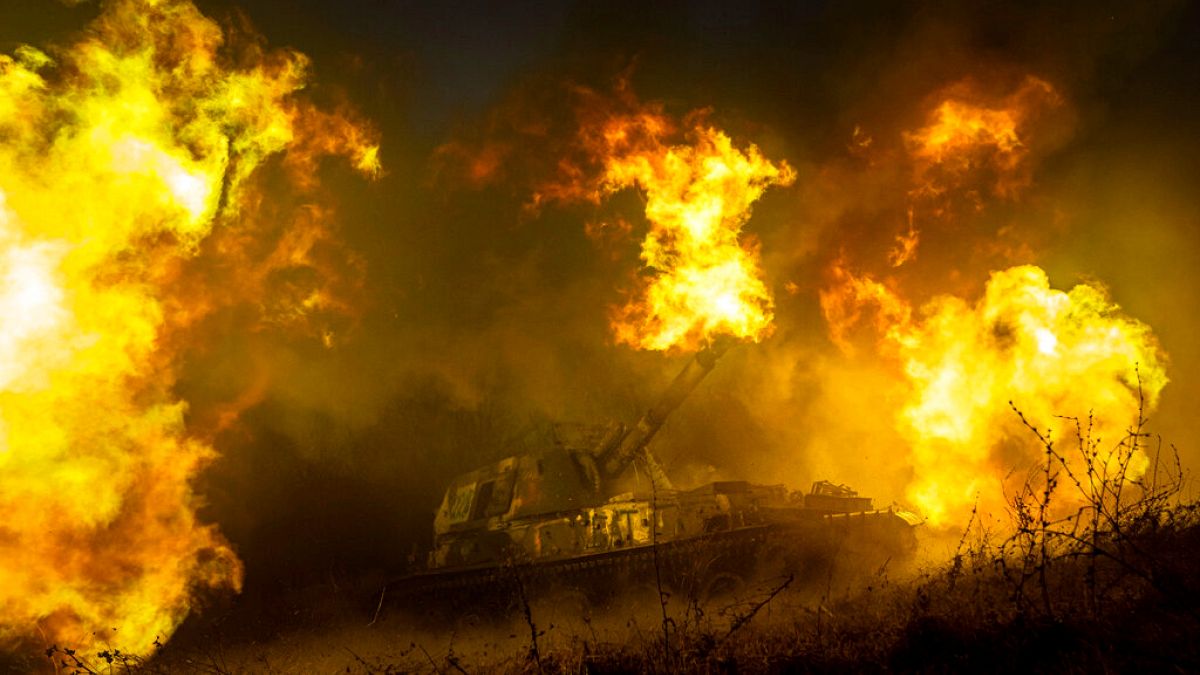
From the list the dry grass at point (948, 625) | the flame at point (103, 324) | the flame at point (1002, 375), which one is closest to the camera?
the dry grass at point (948, 625)

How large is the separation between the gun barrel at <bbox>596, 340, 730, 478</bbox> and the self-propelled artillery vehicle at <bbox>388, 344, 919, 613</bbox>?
0.9 inches

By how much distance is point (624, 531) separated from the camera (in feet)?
33.8

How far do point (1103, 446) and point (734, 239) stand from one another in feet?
34.9

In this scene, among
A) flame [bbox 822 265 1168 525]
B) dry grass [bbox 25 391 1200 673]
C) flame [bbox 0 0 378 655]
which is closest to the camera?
dry grass [bbox 25 391 1200 673]

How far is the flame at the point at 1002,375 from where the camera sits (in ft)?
47.5

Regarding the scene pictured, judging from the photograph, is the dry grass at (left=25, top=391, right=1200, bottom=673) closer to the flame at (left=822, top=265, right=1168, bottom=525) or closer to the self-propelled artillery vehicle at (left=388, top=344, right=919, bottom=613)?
the self-propelled artillery vehicle at (left=388, top=344, right=919, bottom=613)

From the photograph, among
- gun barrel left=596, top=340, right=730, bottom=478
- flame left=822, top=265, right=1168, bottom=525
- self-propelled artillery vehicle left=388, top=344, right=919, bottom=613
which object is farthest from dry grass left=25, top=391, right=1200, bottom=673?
flame left=822, top=265, right=1168, bottom=525

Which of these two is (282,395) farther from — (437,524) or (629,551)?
(629,551)

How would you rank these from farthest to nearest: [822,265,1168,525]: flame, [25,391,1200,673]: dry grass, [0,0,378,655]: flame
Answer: [822,265,1168,525]: flame, [0,0,378,655]: flame, [25,391,1200,673]: dry grass

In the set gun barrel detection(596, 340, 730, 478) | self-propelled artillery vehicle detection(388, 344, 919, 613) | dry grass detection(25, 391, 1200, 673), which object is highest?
gun barrel detection(596, 340, 730, 478)

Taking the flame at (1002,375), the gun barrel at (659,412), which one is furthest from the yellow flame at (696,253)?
the flame at (1002,375)

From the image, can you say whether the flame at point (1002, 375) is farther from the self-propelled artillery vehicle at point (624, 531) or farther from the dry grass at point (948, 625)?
the dry grass at point (948, 625)

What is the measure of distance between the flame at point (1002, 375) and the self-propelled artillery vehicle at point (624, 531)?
6.11 metres

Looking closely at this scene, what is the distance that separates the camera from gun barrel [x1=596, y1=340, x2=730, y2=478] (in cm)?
1034
